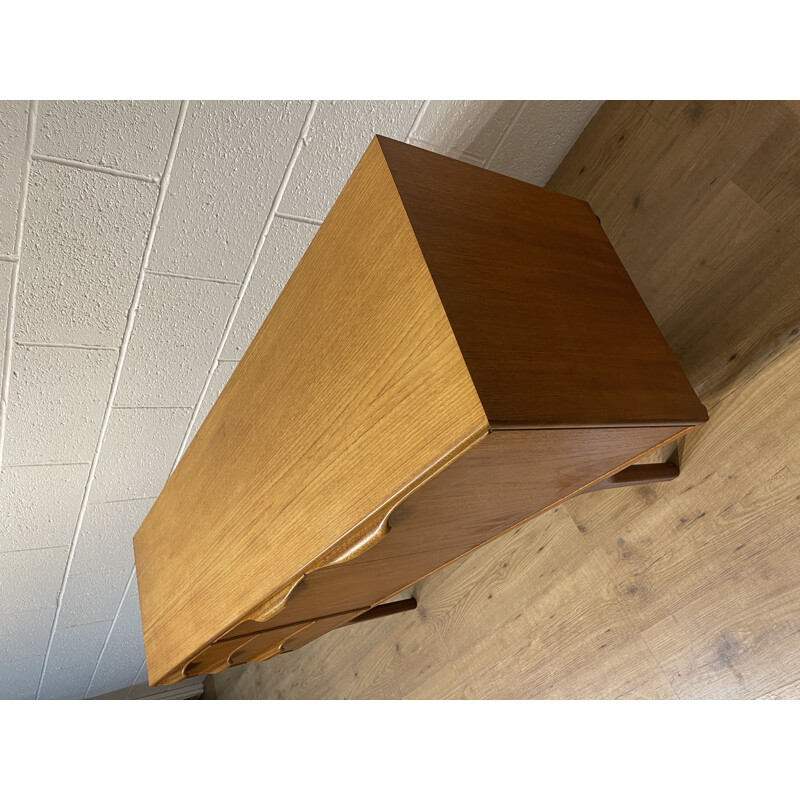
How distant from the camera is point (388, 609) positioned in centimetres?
214

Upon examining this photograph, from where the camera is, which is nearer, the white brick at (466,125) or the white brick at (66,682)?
the white brick at (466,125)

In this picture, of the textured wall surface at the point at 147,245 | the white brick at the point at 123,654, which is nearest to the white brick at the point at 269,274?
the textured wall surface at the point at 147,245

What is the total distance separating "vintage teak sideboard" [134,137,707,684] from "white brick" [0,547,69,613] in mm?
1409

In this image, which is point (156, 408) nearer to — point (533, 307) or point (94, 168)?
point (94, 168)

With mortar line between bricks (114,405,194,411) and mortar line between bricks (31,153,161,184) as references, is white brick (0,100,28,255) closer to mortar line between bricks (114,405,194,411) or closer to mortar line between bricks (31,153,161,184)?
mortar line between bricks (31,153,161,184)

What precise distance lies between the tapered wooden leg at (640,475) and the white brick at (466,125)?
2.73 ft

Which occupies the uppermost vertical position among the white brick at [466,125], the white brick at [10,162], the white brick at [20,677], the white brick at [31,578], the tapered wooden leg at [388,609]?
the white brick at [466,125]

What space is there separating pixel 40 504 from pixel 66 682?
2142 mm

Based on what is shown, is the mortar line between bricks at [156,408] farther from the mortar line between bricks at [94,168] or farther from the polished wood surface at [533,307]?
the polished wood surface at [533,307]

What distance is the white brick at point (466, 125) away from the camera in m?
1.38

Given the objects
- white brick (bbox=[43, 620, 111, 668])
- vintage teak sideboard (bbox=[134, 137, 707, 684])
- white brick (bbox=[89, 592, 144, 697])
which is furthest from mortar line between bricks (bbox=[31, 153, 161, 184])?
white brick (bbox=[43, 620, 111, 668])

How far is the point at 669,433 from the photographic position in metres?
0.93

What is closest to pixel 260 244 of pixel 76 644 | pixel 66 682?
pixel 76 644
